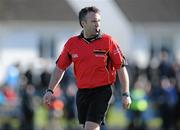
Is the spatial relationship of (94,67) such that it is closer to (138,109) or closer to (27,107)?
(138,109)

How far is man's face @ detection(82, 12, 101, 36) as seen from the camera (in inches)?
437

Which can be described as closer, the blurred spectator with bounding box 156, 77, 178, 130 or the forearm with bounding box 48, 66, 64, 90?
the forearm with bounding box 48, 66, 64, 90

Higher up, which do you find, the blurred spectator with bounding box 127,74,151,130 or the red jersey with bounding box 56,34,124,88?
the red jersey with bounding box 56,34,124,88

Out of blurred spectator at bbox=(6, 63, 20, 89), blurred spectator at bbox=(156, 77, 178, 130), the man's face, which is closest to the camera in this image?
the man's face

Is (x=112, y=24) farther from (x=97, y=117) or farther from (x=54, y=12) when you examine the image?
(x=97, y=117)

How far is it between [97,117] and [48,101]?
698mm

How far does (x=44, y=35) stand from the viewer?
44781mm

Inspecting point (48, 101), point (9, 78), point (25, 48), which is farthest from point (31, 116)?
point (25, 48)

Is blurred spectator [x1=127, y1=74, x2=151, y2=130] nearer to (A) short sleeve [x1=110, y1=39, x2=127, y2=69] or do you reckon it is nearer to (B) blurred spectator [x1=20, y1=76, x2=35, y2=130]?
(B) blurred spectator [x1=20, y1=76, x2=35, y2=130]

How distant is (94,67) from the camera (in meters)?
11.2

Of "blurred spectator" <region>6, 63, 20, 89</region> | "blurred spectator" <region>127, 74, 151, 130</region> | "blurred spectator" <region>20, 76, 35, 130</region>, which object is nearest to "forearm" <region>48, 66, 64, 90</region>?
"blurred spectator" <region>127, 74, 151, 130</region>

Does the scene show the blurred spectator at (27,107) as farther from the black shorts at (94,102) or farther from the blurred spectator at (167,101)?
the black shorts at (94,102)

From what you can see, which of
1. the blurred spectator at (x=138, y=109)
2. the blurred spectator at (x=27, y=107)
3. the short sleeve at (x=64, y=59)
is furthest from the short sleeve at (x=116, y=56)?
the blurred spectator at (x=27, y=107)

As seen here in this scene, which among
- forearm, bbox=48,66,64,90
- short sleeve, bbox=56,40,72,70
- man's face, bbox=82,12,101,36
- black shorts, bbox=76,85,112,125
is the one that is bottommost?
black shorts, bbox=76,85,112,125
